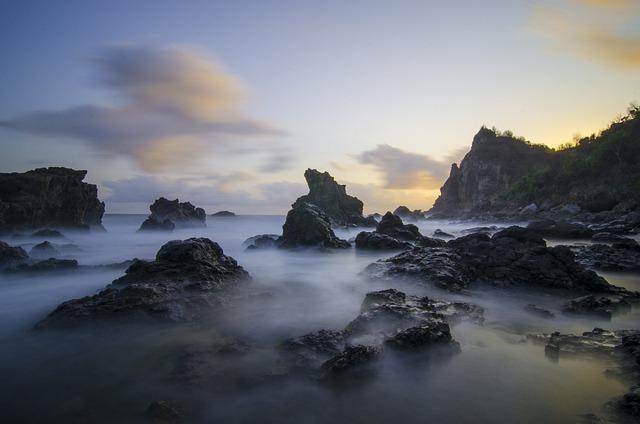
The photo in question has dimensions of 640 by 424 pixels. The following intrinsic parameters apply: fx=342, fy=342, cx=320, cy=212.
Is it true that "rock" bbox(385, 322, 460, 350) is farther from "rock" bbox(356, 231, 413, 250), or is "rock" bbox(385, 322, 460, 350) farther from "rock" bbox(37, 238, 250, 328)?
"rock" bbox(356, 231, 413, 250)

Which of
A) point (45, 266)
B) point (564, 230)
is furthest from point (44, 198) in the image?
point (564, 230)

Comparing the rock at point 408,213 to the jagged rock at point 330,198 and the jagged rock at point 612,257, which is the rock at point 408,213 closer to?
the jagged rock at point 330,198

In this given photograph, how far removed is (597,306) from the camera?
8.02 metres

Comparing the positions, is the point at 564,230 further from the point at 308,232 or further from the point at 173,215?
the point at 173,215

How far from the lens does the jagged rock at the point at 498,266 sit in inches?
400

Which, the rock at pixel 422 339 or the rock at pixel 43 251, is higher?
the rock at pixel 43 251

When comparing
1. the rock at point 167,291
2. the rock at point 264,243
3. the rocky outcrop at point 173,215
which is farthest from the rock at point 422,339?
the rocky outcrop at point 173,215

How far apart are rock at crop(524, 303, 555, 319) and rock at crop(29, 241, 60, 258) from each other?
889 inches

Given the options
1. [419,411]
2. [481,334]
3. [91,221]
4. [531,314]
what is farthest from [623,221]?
[91,221]

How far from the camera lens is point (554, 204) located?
5038 centimetres

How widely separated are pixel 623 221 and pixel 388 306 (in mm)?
28557

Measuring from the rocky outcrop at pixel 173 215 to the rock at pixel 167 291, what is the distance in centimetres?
3914

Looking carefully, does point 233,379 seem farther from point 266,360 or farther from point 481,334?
point 481,334

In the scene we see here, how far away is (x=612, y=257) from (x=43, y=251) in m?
27.4
